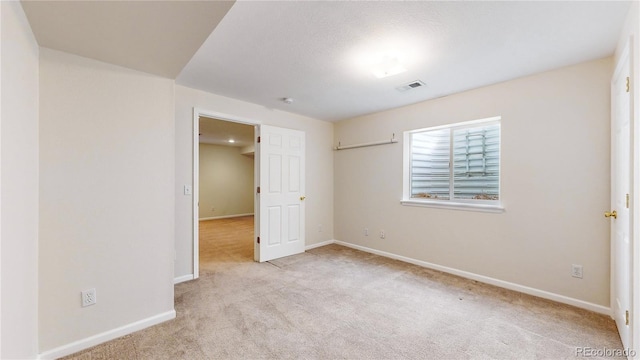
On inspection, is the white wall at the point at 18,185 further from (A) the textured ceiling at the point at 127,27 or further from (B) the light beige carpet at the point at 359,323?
(B) the light beige carpet at the point at 359,323

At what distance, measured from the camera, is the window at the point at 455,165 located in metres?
3.11

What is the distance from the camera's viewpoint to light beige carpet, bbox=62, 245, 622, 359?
1.78 meters

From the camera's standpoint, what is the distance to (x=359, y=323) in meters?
2.12

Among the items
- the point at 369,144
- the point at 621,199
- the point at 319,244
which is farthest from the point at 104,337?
the point at 621,199

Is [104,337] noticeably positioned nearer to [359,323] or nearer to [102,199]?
[102,199]

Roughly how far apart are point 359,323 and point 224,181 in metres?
7.05

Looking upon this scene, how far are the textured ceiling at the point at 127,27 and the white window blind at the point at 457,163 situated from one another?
3.08m

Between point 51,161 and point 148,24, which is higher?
point 148,24

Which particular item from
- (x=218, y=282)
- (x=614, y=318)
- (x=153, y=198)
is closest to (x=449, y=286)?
(x=614, y=318)

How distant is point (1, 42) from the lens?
1127 mm

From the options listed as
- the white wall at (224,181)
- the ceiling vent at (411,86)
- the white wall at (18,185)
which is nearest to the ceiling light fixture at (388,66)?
the ceiling vent at (411,86)

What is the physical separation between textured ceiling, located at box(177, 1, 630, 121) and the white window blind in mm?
Result: 627

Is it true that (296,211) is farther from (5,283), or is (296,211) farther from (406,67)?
Answer: (5,283)

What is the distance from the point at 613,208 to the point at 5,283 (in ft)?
13.5
